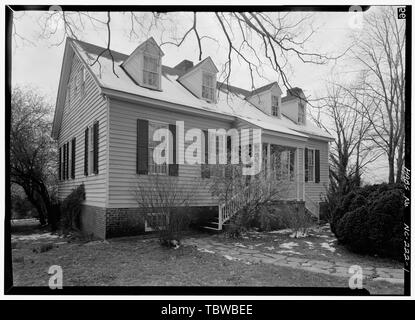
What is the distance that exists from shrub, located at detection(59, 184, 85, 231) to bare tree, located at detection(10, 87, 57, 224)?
1227mm

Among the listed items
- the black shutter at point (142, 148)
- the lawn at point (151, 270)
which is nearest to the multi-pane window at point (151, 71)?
the black shutter at point (142, 148)

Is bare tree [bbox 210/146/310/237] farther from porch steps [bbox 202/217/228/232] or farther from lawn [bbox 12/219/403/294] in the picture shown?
lawn [bbox 12/219/403/294]

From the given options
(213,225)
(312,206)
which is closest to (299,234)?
(213,225)

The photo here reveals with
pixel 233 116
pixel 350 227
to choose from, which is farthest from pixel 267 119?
pixel 350 227

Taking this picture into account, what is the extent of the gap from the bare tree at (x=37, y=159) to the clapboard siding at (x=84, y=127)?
0.43 m

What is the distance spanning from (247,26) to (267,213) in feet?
14.6

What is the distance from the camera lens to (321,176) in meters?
10.4

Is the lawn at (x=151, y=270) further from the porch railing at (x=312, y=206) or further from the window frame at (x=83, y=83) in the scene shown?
the porch railing at (x=312, y=206)

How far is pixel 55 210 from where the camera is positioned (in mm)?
8727

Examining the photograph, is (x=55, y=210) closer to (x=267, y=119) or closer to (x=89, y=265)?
(x=89, y=265)

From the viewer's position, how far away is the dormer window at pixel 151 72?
6707mm

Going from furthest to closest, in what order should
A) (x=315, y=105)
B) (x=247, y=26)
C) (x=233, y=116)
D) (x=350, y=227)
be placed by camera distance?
(x=233, y=116)
(x=350, y=227)
(x=315, y=105)
(x=247, y=26)

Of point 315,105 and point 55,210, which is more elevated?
point 315,105

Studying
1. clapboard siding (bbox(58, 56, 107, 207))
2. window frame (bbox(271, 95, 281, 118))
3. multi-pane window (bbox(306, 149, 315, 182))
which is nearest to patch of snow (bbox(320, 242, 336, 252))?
clapboard siding (bbox(58, 56, 107, 207))
